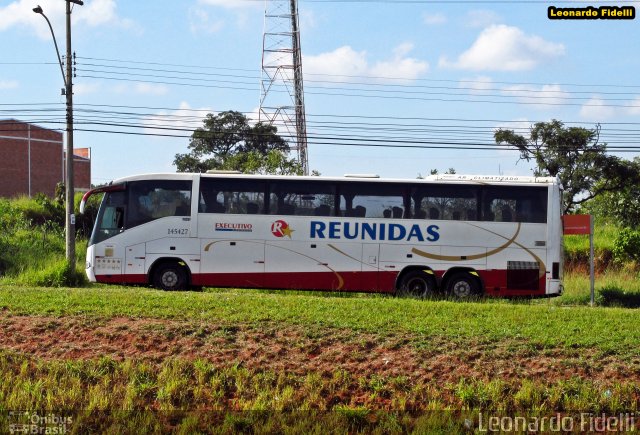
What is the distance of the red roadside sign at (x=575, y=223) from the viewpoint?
19.0 metres

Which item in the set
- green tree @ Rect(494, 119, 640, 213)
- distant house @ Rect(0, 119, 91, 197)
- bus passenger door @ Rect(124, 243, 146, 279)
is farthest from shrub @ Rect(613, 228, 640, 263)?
distant house @ Rect(0, 119, 91, 197)

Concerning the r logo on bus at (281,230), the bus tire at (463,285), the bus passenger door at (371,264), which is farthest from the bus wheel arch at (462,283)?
the r logo on bus at (281,230)

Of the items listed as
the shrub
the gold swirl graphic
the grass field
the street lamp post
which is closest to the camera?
the grass field

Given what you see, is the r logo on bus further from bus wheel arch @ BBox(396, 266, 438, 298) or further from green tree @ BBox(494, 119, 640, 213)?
green tree @ BBox(494, 119, 640, 213)

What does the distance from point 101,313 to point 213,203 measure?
6.74m

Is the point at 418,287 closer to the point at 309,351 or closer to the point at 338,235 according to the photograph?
the point at 338,235

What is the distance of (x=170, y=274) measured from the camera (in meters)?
19.2

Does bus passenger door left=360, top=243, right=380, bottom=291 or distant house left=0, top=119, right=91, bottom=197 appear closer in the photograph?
bus passenger door left=360, top=243, right=380, bottom=291

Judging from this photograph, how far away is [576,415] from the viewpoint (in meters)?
9.66

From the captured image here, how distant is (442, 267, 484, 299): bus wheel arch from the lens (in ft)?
61.2

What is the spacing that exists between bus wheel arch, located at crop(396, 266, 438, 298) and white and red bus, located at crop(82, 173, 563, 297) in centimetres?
2

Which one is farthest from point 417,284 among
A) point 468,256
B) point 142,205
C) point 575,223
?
point 142,205

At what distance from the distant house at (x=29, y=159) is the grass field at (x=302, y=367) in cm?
5472

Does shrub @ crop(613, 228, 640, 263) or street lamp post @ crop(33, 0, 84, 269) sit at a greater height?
street lamp post @ crop(33, 0, 84, 269)
